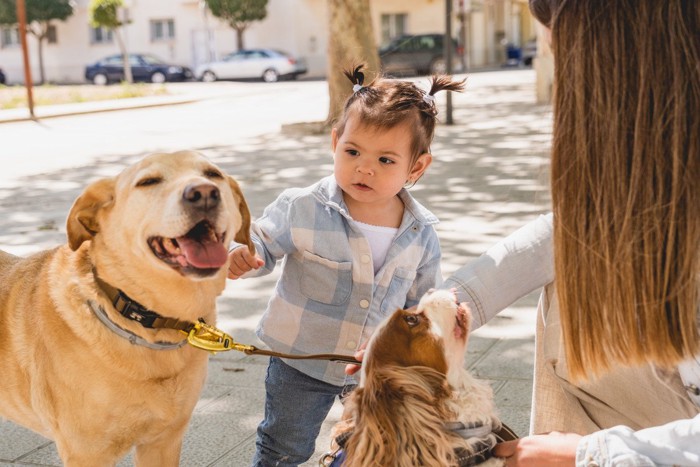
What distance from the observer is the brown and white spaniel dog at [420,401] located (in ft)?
7.91

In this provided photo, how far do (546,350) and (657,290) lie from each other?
33.2 inches

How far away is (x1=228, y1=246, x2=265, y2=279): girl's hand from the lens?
3412 millimetres

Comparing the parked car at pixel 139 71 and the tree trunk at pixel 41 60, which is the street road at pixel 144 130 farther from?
the tree trunk at pixel 41 60

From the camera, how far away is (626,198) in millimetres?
2322

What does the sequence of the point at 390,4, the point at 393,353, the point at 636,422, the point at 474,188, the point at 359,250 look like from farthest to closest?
the point at 390,4 → the point at 474,188 → the point at 359,250 → the point at 636,422 → the point at 393,353

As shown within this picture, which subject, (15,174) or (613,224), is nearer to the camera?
(613,224)

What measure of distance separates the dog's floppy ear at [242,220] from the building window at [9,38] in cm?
5641

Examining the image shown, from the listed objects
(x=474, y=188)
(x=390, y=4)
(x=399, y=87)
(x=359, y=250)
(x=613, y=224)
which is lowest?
→ (x=474, y=188)

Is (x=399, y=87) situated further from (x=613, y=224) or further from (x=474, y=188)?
(x=474, y=188)

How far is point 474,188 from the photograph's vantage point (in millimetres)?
10422

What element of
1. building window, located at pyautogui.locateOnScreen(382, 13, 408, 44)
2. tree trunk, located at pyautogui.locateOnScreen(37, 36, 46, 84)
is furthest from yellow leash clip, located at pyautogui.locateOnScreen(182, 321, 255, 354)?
tree trunk, located at pyautogui.locateOnScreen(37, 36, 46, 84)

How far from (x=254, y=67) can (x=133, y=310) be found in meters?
42.7

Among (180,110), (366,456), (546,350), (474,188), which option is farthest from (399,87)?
(180,110)

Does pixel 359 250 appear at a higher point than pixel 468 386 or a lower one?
higher
